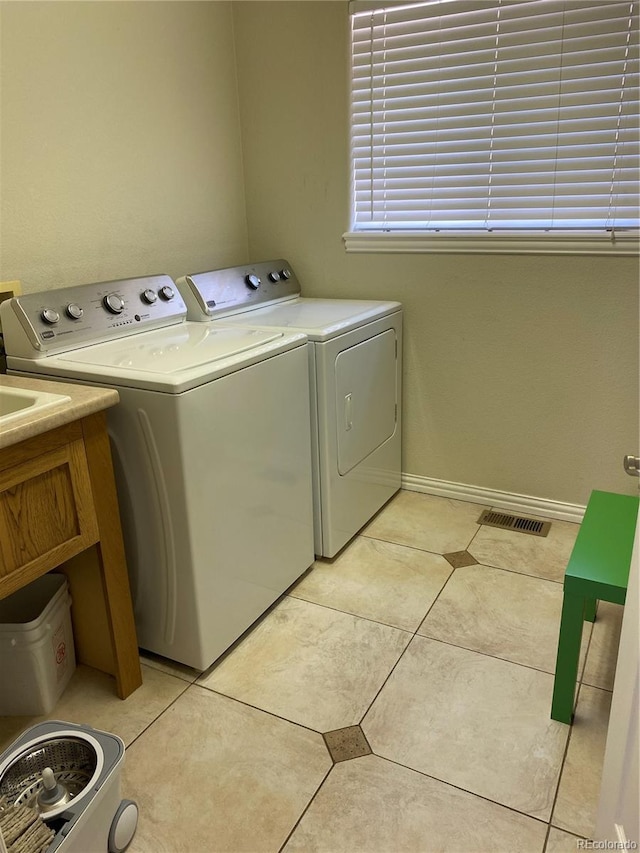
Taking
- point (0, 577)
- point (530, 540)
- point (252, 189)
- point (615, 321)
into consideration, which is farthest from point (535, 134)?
point (0, 577)

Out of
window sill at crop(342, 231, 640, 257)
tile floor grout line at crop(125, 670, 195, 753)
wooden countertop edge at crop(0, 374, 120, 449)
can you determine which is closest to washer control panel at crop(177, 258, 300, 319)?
window sill at crop(342, 231, 640, 257)

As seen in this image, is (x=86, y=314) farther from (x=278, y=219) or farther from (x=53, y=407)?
(x=278, y=219)

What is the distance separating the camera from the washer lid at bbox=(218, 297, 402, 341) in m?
2.14

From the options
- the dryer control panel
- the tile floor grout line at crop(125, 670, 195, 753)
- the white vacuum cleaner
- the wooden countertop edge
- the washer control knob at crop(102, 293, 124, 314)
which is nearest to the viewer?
the white vacuum cleaner

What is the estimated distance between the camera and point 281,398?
1.95 meters

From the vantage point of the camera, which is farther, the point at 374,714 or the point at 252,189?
the point at 252,189

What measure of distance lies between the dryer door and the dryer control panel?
63 centimetres

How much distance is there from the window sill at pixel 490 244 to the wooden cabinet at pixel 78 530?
1.54 meters

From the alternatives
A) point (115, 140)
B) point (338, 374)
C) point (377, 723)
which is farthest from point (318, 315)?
point (377, 723)

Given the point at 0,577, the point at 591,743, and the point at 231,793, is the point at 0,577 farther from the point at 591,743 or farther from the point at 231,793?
the point at 591,743

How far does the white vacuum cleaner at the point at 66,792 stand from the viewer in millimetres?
1160

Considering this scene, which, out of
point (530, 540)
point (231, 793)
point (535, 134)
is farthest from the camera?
point (530, 540)

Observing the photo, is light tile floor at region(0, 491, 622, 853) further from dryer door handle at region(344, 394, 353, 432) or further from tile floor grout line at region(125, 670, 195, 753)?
dryer door handle at region(344, 394, 353, 432)

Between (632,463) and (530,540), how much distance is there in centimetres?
147
